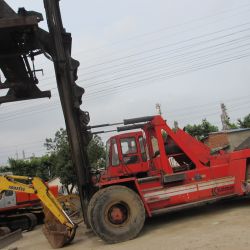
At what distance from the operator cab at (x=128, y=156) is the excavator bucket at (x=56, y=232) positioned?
6.58 feet

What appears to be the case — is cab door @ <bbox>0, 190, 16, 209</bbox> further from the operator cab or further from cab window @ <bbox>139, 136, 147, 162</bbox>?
cab window @ <bbox>139, 136, 147, 162</bbox>

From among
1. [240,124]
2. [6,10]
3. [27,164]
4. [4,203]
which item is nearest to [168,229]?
[6,10]

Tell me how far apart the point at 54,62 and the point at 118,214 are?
170 inches

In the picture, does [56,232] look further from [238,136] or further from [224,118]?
[224,118]

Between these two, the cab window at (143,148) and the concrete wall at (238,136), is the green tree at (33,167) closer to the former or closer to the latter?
the concrete wall at (238,136)

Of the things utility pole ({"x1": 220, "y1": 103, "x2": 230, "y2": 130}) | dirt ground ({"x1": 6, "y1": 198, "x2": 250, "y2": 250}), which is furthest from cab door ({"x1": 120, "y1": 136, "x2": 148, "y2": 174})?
utility pole ({"x1": 220, "y1": 103, "x2": 230, "y2": 130})

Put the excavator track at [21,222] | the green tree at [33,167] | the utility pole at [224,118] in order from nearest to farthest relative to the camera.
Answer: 1. the excavator track at [21,222]
2. the green tree at [33,167]
3. the utility pole at [224,118]

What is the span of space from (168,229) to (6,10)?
20.9 ft

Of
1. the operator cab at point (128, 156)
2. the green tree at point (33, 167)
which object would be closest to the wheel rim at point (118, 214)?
the operator cab at point (128, 156)

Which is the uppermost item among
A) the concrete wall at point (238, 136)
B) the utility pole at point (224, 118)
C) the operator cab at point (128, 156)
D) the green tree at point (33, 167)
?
the utility pole at point (224, 118)

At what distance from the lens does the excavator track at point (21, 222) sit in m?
19.1

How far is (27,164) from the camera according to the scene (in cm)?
4069

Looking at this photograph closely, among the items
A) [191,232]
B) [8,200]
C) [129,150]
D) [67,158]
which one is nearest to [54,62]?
[129,150]

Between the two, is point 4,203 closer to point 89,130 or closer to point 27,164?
point 89,130
